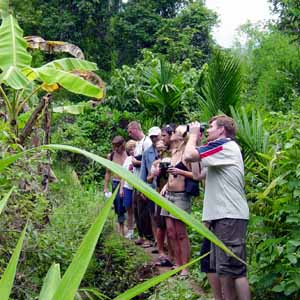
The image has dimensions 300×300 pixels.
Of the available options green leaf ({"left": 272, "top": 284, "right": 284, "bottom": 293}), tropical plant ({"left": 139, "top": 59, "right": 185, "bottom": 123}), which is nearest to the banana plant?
green leaf ({"left": 272, "top": 284, "right": 284, "bottom": 293})

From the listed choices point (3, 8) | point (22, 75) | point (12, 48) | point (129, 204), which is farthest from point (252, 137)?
point (3, 8)

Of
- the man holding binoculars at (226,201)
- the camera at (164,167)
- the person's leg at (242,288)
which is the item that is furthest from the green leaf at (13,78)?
the person's leg at (242,288)

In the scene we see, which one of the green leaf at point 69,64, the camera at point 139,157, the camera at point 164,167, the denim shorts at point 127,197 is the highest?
the green leaf at point 69,64

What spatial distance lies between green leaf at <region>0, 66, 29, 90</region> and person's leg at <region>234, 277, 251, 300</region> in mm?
2534

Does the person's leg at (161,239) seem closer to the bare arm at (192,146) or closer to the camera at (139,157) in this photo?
the camera at (139,157)

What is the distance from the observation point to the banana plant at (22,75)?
5.89m

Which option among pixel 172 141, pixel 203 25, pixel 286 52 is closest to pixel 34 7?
pixel 203 25

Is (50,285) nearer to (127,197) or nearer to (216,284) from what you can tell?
(216,284)

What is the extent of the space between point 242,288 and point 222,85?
343cm

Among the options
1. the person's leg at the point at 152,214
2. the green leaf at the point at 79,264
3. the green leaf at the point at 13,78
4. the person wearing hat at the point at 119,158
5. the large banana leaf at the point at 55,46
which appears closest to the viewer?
the green leaf at the point at 79,264

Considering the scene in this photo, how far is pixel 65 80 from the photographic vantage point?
245 inches

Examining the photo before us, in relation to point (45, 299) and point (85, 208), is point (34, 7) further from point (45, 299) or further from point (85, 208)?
point (45, 299)

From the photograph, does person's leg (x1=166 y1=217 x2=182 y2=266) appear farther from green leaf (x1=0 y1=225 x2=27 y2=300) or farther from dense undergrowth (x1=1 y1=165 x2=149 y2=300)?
green leaf (x1=0 y1=225 x2=27 y2=300)

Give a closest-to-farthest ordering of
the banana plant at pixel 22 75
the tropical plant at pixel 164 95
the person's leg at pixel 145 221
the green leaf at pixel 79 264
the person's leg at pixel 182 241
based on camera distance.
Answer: the green leaf at pixel 79 264, the banana plant at pixel 22 75, the person's leg at pixel 182 241, the person's leg at pixel 145 221, the tropical plant at pixel 164 95
